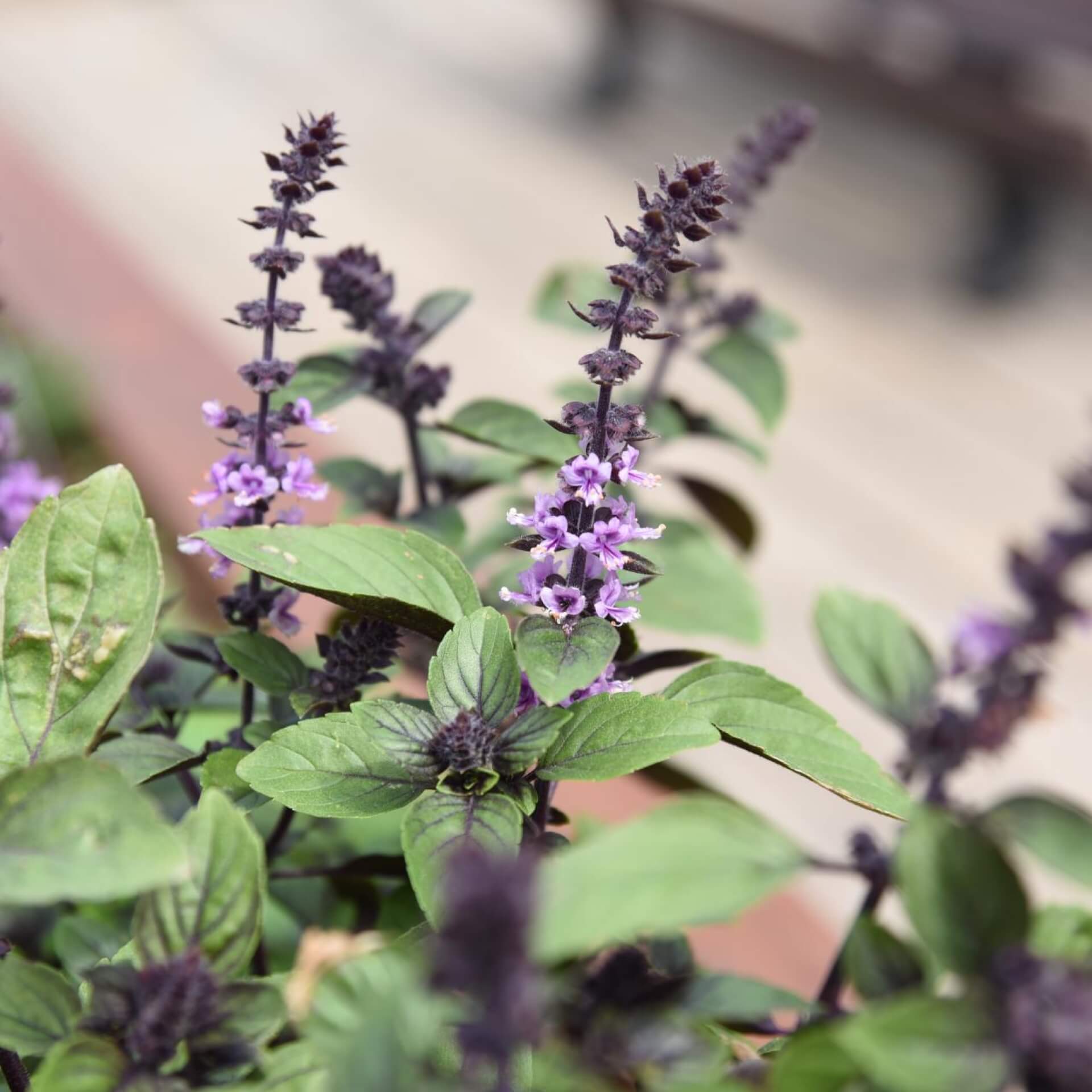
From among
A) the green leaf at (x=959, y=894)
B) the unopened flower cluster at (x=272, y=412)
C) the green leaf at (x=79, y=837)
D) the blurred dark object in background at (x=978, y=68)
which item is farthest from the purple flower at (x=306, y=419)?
the blurred dark object in background at (x=978, y=68)

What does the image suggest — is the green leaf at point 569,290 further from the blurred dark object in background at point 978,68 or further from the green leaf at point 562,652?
the blurred dark object in background at point 978,68

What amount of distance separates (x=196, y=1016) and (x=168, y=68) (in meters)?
4.17

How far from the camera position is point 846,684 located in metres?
0.64

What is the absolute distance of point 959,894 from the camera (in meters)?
0.35

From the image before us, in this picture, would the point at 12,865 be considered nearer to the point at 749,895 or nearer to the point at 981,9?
the point at 749,895

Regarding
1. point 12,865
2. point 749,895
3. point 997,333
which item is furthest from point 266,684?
point 997,333

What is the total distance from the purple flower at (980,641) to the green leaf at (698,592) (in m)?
0.20

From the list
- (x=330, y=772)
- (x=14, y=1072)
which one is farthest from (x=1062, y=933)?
(x=14, y=1072)

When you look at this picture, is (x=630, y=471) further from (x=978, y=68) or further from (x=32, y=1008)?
(x=978, y=68)

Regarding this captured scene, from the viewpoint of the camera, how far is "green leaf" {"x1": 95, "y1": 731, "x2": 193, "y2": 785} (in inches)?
20.4

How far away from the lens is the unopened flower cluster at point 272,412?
0.51 m

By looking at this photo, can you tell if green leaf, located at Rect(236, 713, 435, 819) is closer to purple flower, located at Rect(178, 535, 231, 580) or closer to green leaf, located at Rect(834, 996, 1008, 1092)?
purple flower, located at Rect(178, 535, 231, 580)

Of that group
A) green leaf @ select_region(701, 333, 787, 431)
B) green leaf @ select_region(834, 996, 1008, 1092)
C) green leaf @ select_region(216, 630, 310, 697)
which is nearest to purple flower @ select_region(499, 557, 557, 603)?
green leaf @ select_region(216, 630, 310, 697)

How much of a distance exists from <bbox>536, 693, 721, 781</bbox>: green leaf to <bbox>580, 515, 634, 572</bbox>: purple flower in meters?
0.05
